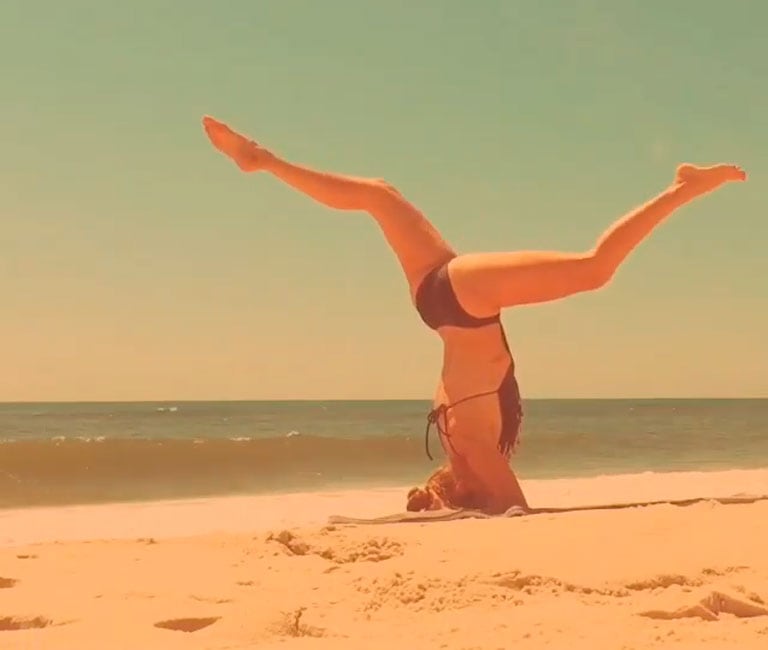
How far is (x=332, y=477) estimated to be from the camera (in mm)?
11484

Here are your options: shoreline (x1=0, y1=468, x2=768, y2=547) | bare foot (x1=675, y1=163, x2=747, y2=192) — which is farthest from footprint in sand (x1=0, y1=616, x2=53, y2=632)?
bare foot (x1=675, y1=163, x2=747, y2=192)

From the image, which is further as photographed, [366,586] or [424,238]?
[424,238]

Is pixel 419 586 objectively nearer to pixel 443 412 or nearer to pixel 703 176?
pixel 443 412

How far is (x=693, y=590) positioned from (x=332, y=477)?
920 centimetres

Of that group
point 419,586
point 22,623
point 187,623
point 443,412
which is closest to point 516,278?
point 443,412

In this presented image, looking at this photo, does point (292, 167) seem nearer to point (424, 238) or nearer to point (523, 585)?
point (424, 238)

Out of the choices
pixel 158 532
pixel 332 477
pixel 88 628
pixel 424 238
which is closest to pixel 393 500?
pixel 158 532

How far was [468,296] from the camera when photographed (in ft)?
14.2

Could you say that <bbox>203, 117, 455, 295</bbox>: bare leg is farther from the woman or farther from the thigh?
the thigh

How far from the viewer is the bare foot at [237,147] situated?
4328 millimetres

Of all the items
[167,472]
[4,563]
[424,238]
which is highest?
[424,238]

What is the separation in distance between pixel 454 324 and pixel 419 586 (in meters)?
2.08

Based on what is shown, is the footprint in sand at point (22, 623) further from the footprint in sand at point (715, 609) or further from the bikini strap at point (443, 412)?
the bikini strap at point (443, 412)

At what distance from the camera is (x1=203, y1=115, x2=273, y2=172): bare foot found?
14.2 feet
